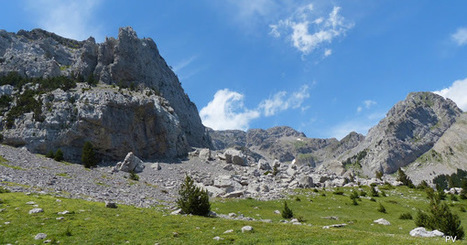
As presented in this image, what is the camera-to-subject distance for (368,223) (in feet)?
105

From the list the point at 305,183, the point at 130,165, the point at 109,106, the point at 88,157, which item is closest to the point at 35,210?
the point at 130,165

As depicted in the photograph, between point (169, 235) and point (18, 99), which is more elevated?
point (18, 99)

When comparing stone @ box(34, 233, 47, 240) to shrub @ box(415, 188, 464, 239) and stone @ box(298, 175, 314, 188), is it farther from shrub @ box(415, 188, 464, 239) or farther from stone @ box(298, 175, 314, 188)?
stone @ box(298, 175, 314, 188)

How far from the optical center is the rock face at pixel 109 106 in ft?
297

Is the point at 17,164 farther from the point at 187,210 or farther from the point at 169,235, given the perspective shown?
the point at 169,235

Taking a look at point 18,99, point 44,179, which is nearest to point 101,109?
point 18,99

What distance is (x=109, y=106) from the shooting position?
338 ft

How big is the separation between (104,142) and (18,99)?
3454cm

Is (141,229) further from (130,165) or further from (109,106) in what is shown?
(109,106)

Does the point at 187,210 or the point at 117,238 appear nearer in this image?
the point at 117,238

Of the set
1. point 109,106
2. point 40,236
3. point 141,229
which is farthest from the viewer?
point 109,106

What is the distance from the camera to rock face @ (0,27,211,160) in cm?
9062

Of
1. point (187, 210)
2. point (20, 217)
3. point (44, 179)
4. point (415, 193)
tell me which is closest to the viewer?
point (20, 217)

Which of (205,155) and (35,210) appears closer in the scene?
(35,210)
